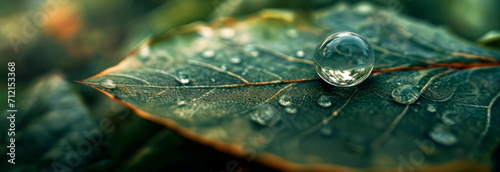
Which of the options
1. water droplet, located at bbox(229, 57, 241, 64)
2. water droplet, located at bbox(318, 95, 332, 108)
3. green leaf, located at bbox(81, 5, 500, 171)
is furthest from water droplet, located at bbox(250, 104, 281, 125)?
water droplet, located at bbox(229, 57, 241, 64)

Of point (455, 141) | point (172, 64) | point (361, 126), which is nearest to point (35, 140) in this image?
point (172, 64)

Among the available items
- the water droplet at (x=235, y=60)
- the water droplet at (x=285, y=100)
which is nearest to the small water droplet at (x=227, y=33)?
the water droplet at (x=235, y=60)

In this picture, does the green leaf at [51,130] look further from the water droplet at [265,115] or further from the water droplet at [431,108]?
the water droplet at [431,108]

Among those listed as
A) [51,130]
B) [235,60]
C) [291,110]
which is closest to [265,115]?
[291,110]

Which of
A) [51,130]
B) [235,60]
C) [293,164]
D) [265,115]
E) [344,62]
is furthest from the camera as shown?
[51,130]

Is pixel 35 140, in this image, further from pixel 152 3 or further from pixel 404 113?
pixel 404 113

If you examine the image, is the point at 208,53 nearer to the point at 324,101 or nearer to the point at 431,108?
the point at 324,101

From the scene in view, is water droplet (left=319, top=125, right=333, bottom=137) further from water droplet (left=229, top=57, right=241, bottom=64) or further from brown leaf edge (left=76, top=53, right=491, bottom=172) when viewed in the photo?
water droplet (left=229, top=57, right=241, bottom=64)
